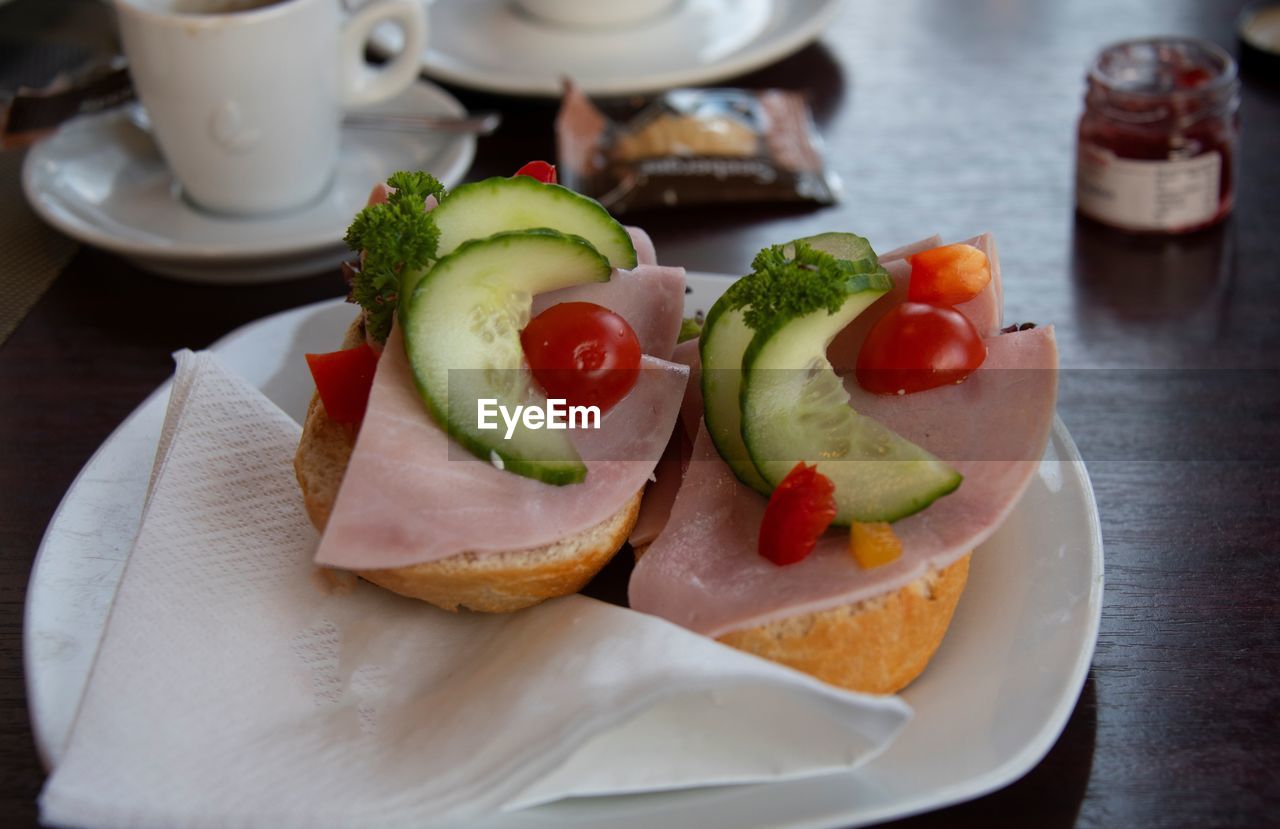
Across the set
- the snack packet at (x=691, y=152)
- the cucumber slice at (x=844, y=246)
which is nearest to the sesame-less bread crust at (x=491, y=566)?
the cucumber slice at (x=844, y=246)

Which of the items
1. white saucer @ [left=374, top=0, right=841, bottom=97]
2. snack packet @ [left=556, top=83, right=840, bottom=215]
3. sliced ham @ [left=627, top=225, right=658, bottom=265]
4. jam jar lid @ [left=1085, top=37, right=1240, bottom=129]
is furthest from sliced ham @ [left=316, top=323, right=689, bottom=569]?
white saucer @ [left=374, top=0, right=841, bottom=97]

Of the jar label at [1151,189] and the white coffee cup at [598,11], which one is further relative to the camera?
the white coffee cup at [598,11]

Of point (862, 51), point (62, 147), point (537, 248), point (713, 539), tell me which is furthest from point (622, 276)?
point (862, 51)

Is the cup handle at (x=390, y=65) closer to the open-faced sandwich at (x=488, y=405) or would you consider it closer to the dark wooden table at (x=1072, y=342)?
the dark wooden table at (x=1072, y=342)

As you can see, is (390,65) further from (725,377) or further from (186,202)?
(725,377)

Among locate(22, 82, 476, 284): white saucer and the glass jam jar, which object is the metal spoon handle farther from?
the glass jam jar

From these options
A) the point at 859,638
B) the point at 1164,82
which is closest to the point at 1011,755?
the point at 859,638
